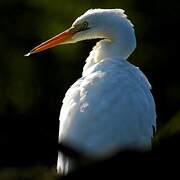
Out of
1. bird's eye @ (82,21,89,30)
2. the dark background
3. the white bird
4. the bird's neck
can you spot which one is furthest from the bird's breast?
the dark background

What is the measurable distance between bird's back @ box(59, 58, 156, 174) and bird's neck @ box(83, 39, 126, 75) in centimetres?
63

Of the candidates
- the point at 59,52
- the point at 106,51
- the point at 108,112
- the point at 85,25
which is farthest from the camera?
the point at 59,52

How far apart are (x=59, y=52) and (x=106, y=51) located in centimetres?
899

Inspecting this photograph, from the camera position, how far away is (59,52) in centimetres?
1415

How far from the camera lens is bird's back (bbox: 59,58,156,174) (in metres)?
3.88

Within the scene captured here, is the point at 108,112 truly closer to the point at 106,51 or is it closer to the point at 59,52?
the point at 106,51

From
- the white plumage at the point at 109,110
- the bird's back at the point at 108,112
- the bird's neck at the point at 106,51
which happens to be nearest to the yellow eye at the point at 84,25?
the bird's neck at the point at 106,51

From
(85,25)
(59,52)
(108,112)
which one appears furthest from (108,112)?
(59,52)

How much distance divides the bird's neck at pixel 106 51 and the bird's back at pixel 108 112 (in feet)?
2.07

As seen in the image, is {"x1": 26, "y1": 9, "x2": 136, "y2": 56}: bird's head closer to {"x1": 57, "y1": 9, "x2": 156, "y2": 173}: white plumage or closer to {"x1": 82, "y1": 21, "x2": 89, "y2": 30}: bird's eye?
{"x1": 82, "y1": 21, "x2": 89, "y2": 30}: bird's eye

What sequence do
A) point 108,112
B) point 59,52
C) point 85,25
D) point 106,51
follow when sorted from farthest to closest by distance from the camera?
point 59,52 < point 85,25 < point 106,51 < point 108,112

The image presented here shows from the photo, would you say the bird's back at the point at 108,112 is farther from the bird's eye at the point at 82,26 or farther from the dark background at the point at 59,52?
the dark background at the point at 59,52

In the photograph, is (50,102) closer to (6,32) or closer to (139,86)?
(6,32)

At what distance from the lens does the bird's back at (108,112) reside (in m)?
3.88
